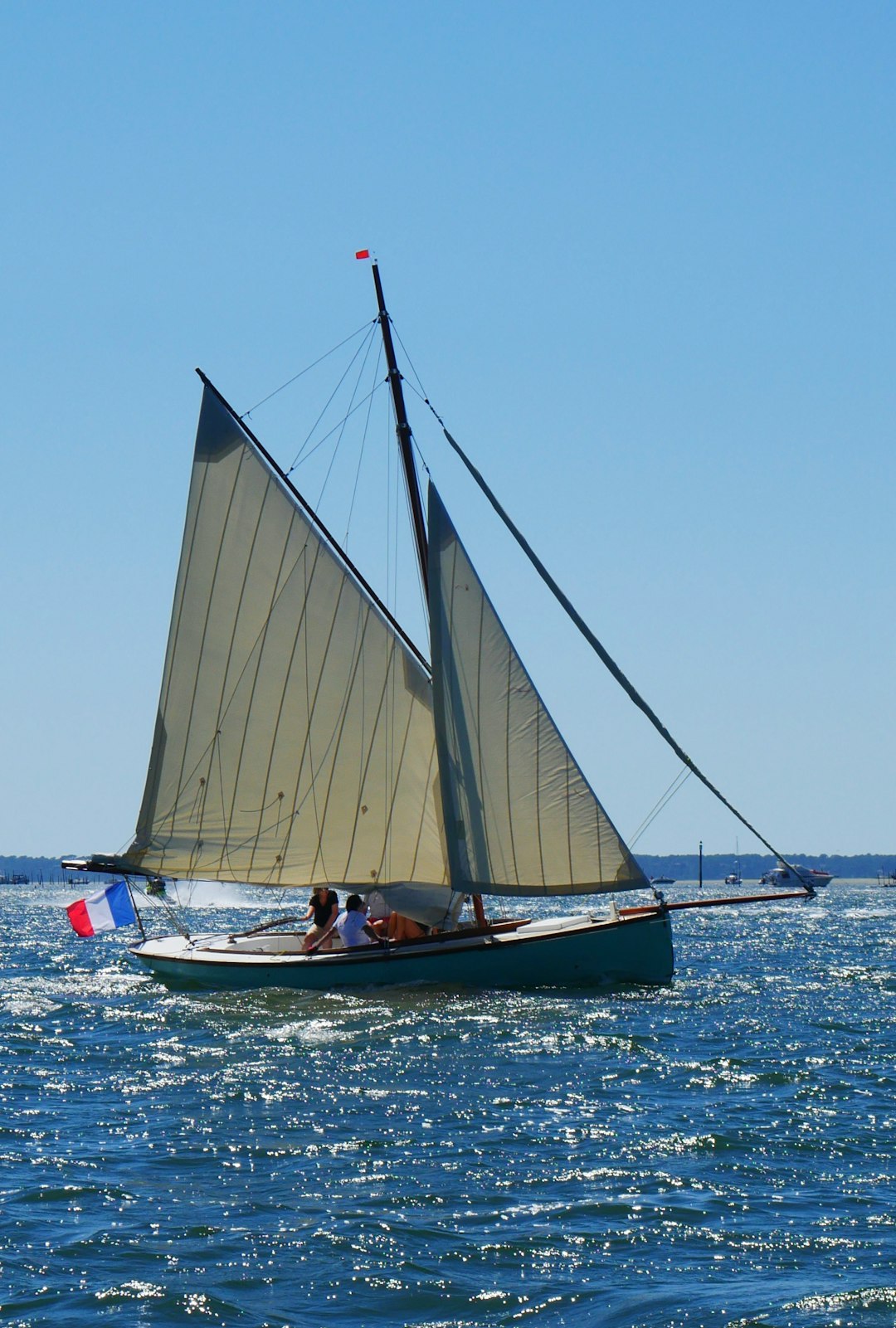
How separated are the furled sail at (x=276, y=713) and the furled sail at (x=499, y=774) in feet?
4.99

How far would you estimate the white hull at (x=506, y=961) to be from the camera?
30500 millimetres

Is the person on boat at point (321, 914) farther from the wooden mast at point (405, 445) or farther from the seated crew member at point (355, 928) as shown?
the wooden mast at point (405, 445)

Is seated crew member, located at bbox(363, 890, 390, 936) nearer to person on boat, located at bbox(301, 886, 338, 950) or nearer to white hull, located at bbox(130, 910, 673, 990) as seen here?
person on boat, located at bbox(301, 886, 338, 950)

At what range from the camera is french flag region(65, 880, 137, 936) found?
3738cm

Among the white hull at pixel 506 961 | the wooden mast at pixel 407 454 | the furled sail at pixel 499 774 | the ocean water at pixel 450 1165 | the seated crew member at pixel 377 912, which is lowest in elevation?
the ocean water at pixel 450 1165

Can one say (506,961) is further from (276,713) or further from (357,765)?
(276,713)

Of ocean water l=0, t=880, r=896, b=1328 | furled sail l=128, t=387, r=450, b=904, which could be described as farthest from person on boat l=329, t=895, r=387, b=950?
ocean water l=0, t=880, r=896, b=1328

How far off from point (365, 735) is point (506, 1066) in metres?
11.3

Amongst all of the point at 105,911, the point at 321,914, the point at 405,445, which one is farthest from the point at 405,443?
the point at 105,911

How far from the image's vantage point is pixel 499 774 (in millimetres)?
30516

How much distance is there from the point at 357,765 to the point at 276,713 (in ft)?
6.80

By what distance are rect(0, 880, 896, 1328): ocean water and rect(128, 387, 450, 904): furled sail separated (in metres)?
3.84

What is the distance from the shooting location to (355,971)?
31156 mm

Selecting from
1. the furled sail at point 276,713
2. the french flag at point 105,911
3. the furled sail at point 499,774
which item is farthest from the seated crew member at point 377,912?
the french flag at point 105,911
